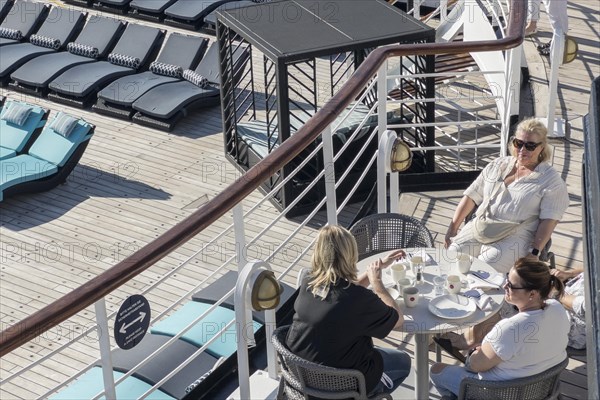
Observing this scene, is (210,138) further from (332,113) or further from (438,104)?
(332,113)

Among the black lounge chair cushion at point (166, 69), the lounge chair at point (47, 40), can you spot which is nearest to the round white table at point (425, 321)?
the black lounge chair cushion at point (166, 69)

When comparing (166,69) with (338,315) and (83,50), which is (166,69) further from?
(338,315)

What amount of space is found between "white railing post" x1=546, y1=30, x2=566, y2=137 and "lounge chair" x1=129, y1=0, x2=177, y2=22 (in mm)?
8350

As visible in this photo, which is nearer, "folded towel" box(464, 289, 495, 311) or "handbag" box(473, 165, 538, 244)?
"folded towel" box(464, 289, 495, 311)

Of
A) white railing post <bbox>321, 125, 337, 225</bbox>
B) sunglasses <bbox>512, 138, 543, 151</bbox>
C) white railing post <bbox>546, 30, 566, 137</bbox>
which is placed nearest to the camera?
white railing post <bbox>321, 125, 337, 225</bbox>

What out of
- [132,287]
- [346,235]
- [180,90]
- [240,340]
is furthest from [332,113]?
[180,90]

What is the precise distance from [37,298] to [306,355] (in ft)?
16.4

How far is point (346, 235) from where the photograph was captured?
397 cm

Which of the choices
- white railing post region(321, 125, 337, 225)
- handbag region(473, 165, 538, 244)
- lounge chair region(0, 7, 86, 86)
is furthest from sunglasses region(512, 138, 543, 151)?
lounge chair region(0, 7, 86, 86)

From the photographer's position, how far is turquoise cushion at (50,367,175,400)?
231 inches

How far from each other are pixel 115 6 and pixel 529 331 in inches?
487

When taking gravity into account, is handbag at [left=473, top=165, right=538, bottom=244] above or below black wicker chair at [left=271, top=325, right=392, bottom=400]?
above

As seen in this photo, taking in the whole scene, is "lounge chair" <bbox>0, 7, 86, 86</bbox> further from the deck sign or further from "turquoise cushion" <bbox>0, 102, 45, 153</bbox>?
the deck sign

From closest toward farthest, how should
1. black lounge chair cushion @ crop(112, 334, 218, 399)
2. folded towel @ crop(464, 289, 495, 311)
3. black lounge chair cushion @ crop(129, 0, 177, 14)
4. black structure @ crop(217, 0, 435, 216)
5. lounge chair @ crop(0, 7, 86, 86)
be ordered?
folded towel @ crop(464, 289, 495, 311), black lounge chair cushion @ crop(112, 334, 218, 399), black structure @ crop(217, 0, 435, 216), lounge chair @ crop(0, 7, 86, 86), black lounge chair cushion @ crop(129, 0, 177, 14)
